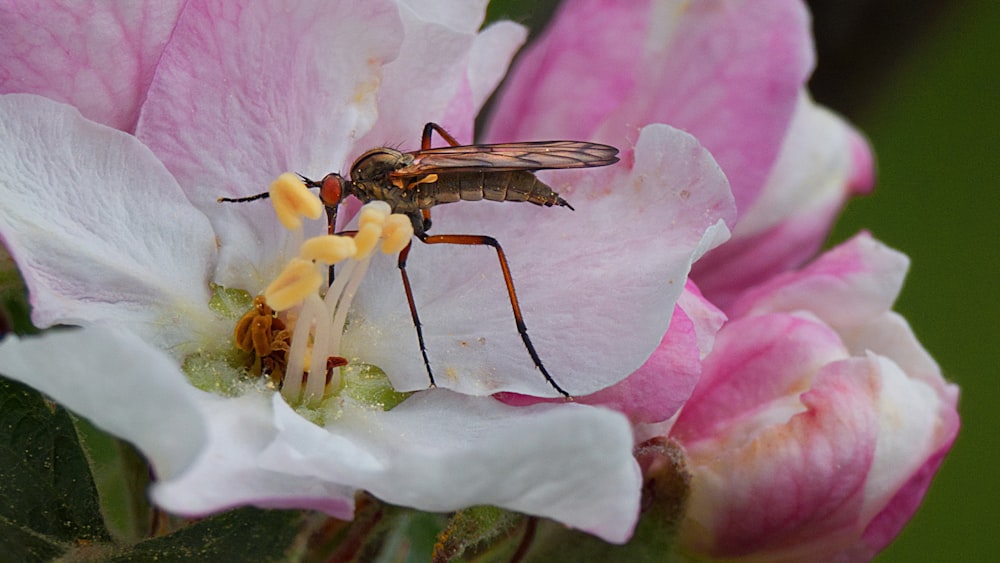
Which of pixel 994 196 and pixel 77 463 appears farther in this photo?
pixel 994 196

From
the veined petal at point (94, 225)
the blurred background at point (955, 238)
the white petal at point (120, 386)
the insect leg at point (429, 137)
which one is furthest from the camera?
the blurred background at point (955, 238)

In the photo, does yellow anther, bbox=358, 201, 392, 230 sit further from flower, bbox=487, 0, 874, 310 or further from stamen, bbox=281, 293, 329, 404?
flower, bbox=487, 0, 874, 310

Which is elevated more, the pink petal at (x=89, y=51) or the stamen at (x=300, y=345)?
the pink petal at (x=89, y=51)

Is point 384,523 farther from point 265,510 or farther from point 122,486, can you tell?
point 122,486

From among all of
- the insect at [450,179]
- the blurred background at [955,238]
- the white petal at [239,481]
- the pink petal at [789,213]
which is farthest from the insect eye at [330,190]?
the blurred background at [955,238]

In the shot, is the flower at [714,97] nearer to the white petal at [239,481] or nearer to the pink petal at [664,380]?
the pink petal at [664,380]

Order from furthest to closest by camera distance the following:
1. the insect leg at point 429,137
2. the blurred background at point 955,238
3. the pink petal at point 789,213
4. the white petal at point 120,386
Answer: the blurred background at point 955,238 → the pink petal at point 789,213 → the insect leg at point 429,137 → the white petal at point 120,386

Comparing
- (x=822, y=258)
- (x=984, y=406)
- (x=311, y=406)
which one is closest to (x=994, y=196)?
(x=984, y=406)
